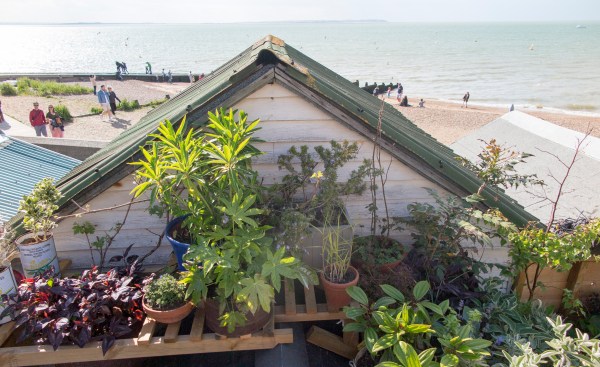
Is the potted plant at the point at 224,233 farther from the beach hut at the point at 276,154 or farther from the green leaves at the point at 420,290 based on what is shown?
the green leaves at the point at 420,290

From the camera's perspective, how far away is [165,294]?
3.03 metres

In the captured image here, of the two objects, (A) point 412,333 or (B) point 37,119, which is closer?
(A) point 412,333

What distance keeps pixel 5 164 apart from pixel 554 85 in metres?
55.6

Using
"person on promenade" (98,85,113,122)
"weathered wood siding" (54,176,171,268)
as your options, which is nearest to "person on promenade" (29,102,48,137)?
"person on promenade" (98,85,113,122)

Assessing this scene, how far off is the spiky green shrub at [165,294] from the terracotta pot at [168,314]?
0.12ft

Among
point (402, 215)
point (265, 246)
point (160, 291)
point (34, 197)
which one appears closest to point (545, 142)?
point (402, 215)

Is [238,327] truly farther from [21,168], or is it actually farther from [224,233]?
[21,168]

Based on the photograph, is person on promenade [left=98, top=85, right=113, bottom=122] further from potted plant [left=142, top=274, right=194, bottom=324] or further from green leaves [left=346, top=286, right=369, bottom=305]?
green leaves [left=346, top=286, right=369, bottom=305]

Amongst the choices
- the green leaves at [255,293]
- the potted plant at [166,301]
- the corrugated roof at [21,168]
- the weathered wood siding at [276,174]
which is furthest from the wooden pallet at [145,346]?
the corrugated roof at [21,168]

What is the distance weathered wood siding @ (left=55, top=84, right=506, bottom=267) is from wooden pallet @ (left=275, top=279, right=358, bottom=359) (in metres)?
1.20

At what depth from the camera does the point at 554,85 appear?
46.3m

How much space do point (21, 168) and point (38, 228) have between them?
4206 mm

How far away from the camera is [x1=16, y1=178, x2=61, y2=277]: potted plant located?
3227mm

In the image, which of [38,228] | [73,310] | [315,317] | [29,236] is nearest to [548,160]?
[315,317]
